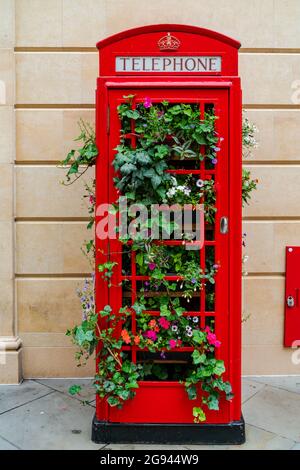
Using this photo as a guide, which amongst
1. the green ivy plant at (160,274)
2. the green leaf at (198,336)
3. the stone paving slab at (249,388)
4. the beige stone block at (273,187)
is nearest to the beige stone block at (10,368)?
the green ivy plant at (160,274)

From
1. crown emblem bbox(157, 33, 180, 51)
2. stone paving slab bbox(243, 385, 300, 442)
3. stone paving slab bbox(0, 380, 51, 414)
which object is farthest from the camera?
stone paving slab bbox(0, 380, 51, 414)

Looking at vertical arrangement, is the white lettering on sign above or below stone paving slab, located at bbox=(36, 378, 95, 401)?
above

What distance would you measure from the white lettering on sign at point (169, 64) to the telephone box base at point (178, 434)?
8.34 ft

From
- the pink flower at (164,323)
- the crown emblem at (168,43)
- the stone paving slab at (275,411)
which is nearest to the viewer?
the crown emblem at (168,43)

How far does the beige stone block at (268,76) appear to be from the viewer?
4.64m

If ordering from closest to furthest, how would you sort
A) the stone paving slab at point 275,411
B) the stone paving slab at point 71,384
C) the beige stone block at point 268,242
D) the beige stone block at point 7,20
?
the stone paving slab at point 275,411
the stone paving slab at point 71,384
the beige stone block at point 7,20
the beige stone block at point 268,242

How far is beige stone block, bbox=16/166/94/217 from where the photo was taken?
464cm

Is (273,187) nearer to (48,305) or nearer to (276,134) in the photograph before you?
(276,134)

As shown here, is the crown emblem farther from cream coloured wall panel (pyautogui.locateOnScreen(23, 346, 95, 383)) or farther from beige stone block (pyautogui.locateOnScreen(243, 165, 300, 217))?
cream coloured wall panel (pyautogui.locateOnScreen(23, 346, 95, 383))

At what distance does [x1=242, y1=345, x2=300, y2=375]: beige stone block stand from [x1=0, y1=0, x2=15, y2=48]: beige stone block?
383 cm

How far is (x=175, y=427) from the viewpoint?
3.45 m

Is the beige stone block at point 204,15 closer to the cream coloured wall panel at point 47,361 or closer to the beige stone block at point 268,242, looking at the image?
the beige stone block at point 268,242

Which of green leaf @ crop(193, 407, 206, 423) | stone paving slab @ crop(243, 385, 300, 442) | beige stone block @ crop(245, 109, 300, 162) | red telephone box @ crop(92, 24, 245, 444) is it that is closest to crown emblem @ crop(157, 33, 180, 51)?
red telephone box @ crop(92, 24, 245, 444)

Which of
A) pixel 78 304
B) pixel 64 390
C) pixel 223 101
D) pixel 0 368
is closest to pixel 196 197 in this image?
pixel 223 101
